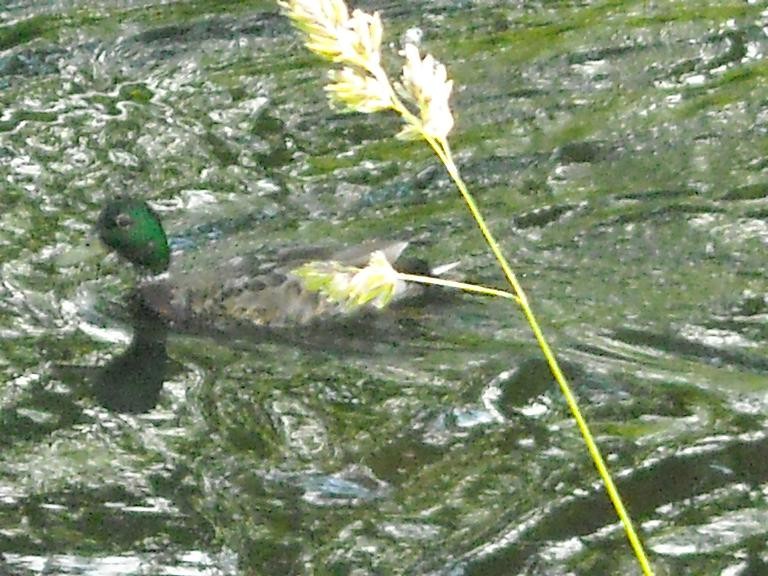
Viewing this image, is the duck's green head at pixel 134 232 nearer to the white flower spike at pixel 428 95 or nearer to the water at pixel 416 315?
the water at pixel 416 315

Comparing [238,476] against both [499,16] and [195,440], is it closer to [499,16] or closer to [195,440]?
[195,440]

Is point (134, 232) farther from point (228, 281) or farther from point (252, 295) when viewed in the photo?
point (252, 295)

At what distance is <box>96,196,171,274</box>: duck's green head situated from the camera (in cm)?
701

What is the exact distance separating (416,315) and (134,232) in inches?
58.0

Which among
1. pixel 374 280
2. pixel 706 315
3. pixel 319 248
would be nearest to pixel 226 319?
pixel 319 248

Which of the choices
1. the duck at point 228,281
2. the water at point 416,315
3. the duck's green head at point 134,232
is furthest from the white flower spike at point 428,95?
the duck's green head at point 134,232

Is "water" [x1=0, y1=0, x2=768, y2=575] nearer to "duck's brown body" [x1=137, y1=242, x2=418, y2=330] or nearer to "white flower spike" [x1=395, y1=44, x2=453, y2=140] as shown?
"duck's brown body" [x1=137, y1=242, x2=418, y2=330]

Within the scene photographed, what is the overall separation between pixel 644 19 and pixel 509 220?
2.80 meters

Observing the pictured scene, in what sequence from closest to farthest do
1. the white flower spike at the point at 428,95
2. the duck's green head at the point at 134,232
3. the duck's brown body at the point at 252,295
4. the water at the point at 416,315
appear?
the white flower spike at the point at 428,95, the water at the point at 416,315, the duck's brown body at the point at 252,295, the duck's green head at the point at 134,232

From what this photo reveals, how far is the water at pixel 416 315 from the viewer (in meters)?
5.15

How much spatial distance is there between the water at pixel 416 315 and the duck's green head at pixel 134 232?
21 centimetres

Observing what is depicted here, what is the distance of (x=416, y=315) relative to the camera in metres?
6.60

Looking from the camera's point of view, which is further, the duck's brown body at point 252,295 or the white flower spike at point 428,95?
the duck's brown body at point 252,295

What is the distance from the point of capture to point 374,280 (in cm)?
137
